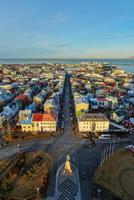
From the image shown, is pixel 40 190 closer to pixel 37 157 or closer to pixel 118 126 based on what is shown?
pixel 37 157

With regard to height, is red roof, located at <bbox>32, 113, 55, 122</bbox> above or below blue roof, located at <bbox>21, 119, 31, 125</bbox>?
above

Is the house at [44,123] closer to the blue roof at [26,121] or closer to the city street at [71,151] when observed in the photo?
the blue roof at [26,121]

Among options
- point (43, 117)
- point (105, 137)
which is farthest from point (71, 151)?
point (43, 117)

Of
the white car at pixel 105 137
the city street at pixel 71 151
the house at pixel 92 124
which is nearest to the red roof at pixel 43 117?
the city street at pixel 71 151

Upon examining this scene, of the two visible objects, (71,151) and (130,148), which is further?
(130,148)

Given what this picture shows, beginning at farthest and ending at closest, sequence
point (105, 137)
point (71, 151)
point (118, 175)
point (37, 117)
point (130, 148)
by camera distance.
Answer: point (37, 117) → point (105, 137) → point (130, 148) → point (71, 151) → point (118, 175)

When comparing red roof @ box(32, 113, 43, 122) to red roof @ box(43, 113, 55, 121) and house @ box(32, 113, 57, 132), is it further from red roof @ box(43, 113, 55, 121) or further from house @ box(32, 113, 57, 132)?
red roof @ box(43, 113, 55, 121)

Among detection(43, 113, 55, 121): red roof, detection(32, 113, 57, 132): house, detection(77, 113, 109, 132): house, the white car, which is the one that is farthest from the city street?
detection(43, 113, 55, 121): red roof

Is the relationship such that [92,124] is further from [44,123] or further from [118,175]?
[118,175]
